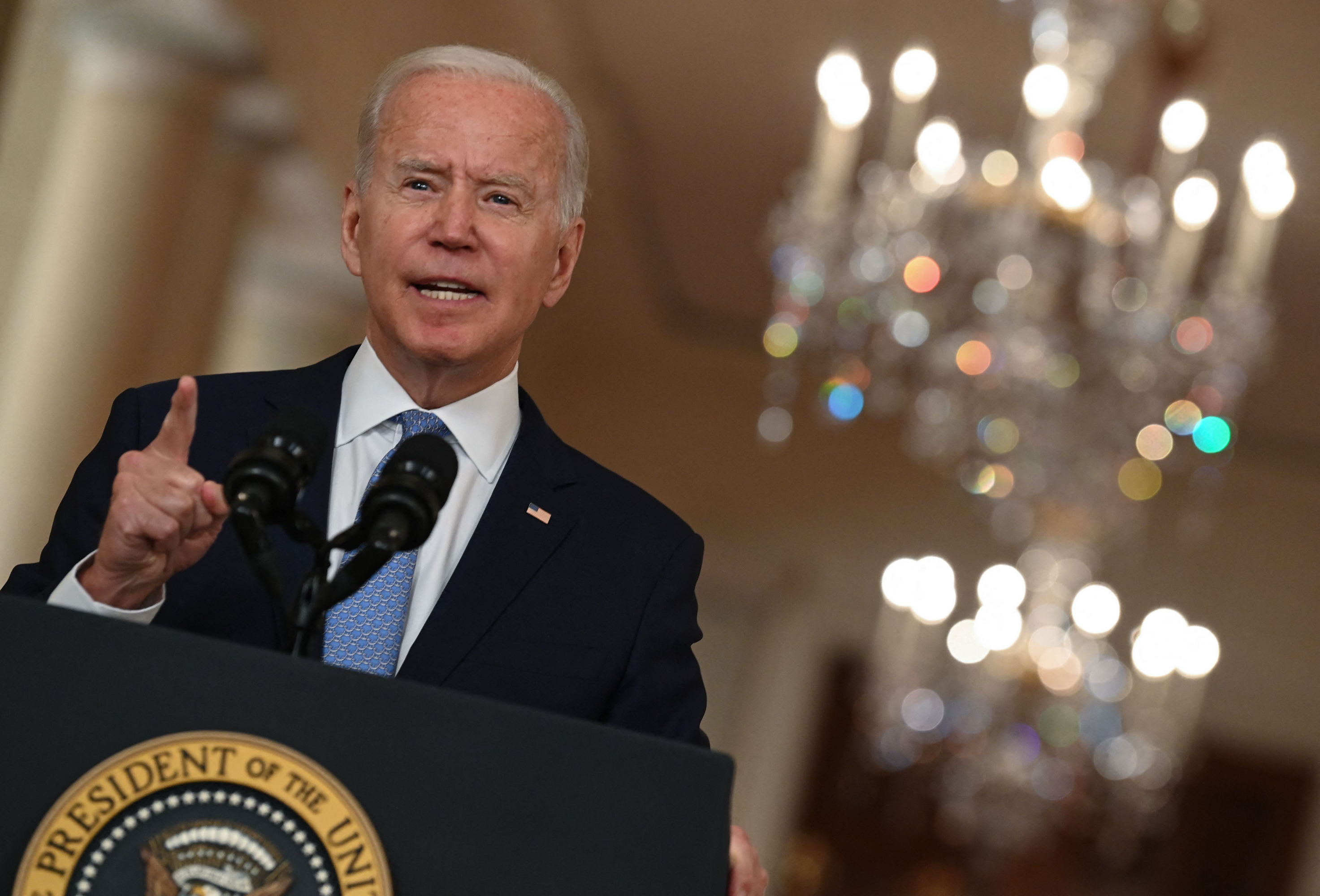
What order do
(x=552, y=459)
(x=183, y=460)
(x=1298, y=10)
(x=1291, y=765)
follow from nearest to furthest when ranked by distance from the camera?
1. (x=183, y=460)
2. (x=552, y=459)
3. (x=1298, y=10)
4. (x=1291, y=765)

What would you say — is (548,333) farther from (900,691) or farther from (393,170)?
(393,170)

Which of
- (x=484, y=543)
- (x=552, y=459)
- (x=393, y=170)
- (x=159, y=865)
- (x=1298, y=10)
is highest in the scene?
(x=1298, y=10)

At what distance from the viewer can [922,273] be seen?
15.9 feet

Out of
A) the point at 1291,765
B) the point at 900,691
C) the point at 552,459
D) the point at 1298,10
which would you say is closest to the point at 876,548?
the point at 900,691

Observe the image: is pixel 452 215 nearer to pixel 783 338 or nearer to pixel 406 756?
pixel 406 756

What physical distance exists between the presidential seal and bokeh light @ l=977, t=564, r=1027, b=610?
5.98 metres

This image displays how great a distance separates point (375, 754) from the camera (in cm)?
100

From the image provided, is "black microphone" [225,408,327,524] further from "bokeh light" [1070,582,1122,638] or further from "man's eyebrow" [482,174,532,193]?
"bokeh light" [1070,582,1122,638]

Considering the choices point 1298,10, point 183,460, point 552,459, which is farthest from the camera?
point 1298,10

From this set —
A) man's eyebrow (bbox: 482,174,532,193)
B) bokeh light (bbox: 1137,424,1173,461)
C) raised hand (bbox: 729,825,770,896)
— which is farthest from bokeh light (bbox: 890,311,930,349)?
raised hand (bbox: 729,825,770,896)

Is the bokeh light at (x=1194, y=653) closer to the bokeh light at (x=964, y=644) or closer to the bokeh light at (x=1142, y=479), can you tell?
the bokeh light at (x=1142, y=479)

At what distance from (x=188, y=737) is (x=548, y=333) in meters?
9.40

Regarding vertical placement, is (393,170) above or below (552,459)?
above

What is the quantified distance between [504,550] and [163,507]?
0.42 meters
